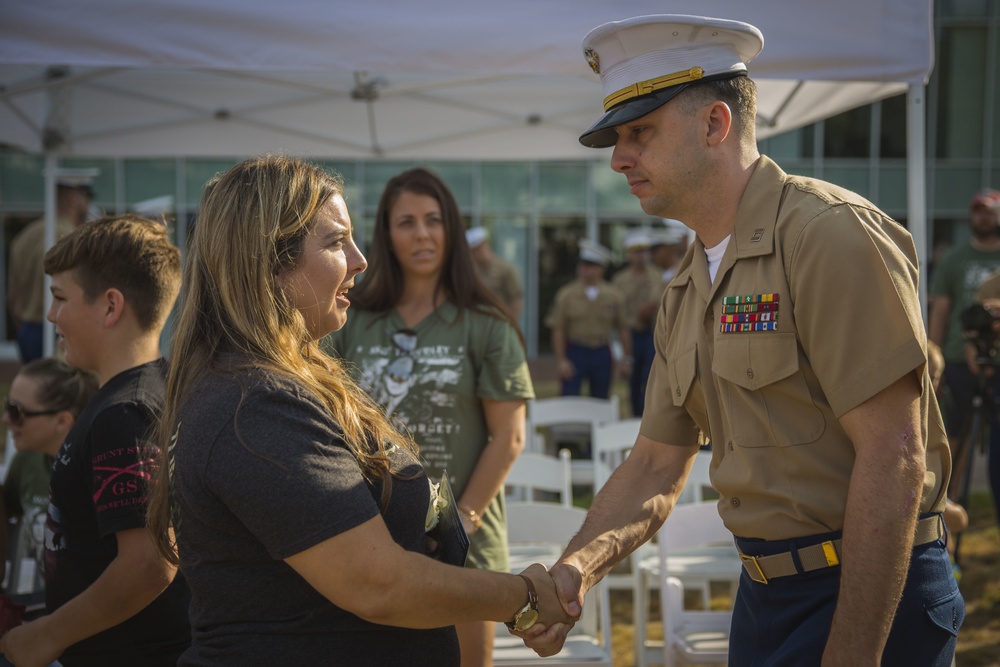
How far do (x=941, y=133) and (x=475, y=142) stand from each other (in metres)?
14.0

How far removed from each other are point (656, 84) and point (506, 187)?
1509 cm

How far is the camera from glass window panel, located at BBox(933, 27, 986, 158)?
1719 cm

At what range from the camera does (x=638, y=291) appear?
10.1 meters

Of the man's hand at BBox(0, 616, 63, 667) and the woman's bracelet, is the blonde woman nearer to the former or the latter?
the man's hand at BBox(0, 616, 63, 667)

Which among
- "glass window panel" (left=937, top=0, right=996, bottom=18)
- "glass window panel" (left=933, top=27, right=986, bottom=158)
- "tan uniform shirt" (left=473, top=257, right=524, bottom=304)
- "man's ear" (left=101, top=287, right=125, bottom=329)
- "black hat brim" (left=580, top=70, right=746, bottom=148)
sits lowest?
"man's ear" (left=101, top=287, right=125, bottom=329)

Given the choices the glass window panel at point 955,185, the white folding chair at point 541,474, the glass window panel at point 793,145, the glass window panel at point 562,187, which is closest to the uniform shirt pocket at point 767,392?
the white folding chair at point 541,474

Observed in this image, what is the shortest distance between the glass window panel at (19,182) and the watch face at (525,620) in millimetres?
17559

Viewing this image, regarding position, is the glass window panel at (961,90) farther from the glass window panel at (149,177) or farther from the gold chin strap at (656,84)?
the gold chin strap at (656,84)

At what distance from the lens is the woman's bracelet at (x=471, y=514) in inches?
116

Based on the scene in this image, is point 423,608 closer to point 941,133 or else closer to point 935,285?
point 935,285

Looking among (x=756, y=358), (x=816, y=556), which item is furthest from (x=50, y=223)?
(x=816, y=556)

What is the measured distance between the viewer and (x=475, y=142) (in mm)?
6785

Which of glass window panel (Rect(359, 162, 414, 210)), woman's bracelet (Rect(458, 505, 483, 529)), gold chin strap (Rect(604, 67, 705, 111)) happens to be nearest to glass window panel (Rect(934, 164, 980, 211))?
glass window panel (Rect(359, 162, 414, 210))

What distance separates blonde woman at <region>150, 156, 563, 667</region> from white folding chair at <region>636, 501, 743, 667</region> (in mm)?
1787
